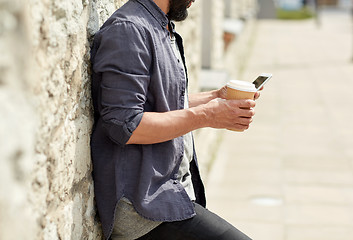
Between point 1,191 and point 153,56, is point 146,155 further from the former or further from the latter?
point 1,191

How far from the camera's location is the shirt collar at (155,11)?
76.4 inches

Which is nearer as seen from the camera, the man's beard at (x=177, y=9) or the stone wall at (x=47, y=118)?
the stone wall at (x=47, y=118)

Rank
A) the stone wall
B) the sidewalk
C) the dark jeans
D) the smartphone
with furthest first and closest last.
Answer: the sidewalk < the smartphone < the dark jeans < the stone wall

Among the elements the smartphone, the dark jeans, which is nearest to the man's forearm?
the smartphone

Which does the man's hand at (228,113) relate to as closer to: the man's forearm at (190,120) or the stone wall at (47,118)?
the man's forearm at (190,120)

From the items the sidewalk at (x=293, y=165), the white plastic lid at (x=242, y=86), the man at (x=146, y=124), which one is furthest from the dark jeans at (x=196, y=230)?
the sidewalk at (x=293, y=165)

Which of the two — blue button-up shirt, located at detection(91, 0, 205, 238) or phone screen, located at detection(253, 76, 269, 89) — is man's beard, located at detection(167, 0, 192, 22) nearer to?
blue button-up shirt, located at detection(91, 0, 205, 238)

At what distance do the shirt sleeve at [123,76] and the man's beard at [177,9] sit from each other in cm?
23

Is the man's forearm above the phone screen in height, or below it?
below

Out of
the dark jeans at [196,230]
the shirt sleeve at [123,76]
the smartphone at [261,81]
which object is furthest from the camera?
the smartphone at [261,81]

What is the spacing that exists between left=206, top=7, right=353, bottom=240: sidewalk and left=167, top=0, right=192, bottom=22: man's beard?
2167mm

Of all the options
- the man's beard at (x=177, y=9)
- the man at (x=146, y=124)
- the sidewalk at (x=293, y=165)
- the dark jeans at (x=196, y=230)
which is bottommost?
the sidewalk at (x=293, y=165)

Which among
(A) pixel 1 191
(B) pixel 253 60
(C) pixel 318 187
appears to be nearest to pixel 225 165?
(C) pixel 318 187

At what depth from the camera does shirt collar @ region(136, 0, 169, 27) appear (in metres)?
1.94
